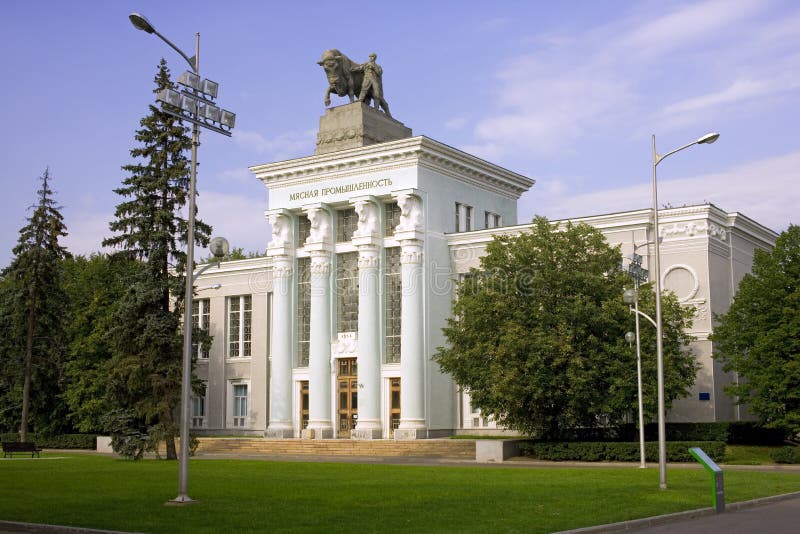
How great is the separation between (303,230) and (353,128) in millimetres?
7137

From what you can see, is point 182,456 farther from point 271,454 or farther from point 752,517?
point 271,454

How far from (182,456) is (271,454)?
91.2ft

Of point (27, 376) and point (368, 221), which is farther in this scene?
point (27, 376)

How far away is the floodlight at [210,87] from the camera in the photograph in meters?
21.2

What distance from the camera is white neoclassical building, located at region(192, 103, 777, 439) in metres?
49.3

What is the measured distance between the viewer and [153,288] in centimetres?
4038

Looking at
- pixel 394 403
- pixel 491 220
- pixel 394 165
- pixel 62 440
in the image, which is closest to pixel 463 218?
pixel 491 220

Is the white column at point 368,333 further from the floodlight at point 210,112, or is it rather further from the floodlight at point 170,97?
the floodlight at point 170,97

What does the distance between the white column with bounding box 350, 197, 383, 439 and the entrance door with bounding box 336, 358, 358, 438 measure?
193cm

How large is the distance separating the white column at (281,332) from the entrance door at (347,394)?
3.24 meters

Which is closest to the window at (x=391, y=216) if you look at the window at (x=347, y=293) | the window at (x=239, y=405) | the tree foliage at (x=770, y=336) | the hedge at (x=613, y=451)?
the window at (x=347, y=293)

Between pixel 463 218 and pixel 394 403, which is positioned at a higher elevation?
pixel 463 218

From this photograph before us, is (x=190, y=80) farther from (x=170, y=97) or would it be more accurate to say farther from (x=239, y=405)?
(x=239, y=405)

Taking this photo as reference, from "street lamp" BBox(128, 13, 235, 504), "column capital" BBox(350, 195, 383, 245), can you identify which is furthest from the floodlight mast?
"column capital" BBox(350, 195, 383, 245)
